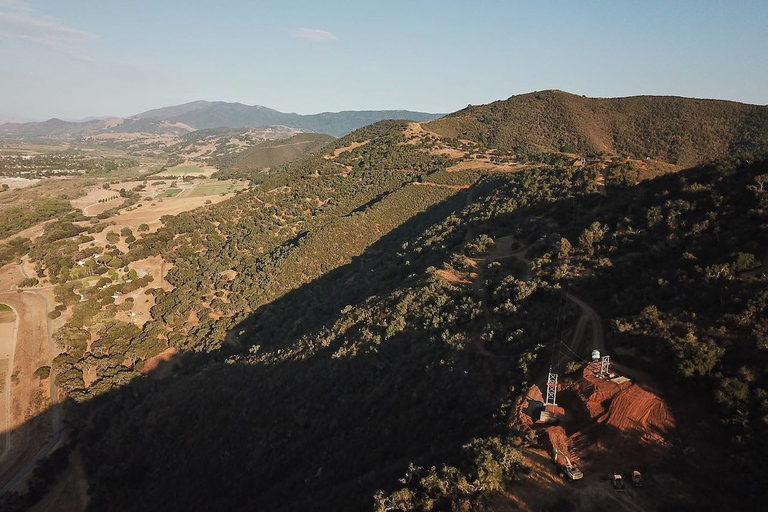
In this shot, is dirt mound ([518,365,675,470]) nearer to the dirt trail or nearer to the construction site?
the construction site

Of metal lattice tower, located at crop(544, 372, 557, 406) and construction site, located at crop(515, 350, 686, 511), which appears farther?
metal lattice tower, located at crop(544, 372, 557, 406)

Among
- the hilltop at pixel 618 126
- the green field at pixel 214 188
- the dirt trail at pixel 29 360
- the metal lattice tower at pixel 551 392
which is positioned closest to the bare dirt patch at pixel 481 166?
the hilltop at pixel 618 126

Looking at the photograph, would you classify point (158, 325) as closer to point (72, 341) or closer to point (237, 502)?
point (72, 341)

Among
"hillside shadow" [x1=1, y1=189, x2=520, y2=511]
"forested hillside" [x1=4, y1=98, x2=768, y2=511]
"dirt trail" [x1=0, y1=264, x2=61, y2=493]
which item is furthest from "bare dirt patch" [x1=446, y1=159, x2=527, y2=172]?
"dirt trail" [x1=0, y1=264, x2=61, y2=493]

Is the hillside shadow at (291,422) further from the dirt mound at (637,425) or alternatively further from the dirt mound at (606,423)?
the dirt mound at (637,425)

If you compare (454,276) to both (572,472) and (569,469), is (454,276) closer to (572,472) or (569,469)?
(569,469)
